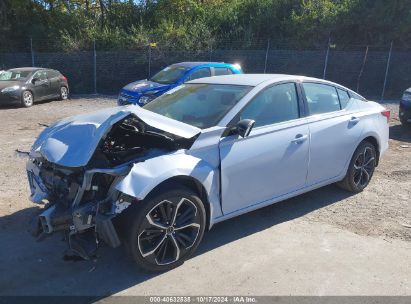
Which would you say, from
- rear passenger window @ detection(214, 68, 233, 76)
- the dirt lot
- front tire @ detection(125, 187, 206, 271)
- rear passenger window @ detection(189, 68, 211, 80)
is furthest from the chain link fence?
front tire @ detection(125, 187, 206, 271)

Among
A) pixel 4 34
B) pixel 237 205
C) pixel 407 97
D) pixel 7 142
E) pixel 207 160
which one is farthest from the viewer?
pixel 4 34

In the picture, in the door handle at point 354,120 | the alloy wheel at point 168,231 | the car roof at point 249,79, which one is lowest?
the alloy wheel at point 168,231

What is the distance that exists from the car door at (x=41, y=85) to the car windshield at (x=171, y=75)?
532cm

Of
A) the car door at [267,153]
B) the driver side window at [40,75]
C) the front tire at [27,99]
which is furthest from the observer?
the driver side window at [40,75]

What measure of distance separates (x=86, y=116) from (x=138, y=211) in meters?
1.31

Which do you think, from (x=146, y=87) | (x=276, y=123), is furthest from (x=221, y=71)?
(x=276, y=123)

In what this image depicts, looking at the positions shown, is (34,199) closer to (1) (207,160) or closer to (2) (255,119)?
(1) (207,160)

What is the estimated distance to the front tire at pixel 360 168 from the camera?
5.68 m

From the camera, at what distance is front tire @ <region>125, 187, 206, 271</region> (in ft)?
11.9

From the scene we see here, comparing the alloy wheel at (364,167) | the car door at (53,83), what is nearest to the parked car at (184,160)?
the alloy wheel at (364,167)

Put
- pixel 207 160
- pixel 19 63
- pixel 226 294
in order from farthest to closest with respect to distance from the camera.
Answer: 1. pixel 19 63
2. pixel 207 160
3. pixel 226 294

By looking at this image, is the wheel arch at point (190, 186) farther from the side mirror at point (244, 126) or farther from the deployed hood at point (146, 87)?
the deployed hood at point (146, 87)

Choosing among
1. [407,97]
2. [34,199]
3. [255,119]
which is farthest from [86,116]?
[407,97]

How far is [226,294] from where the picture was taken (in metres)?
3.58
